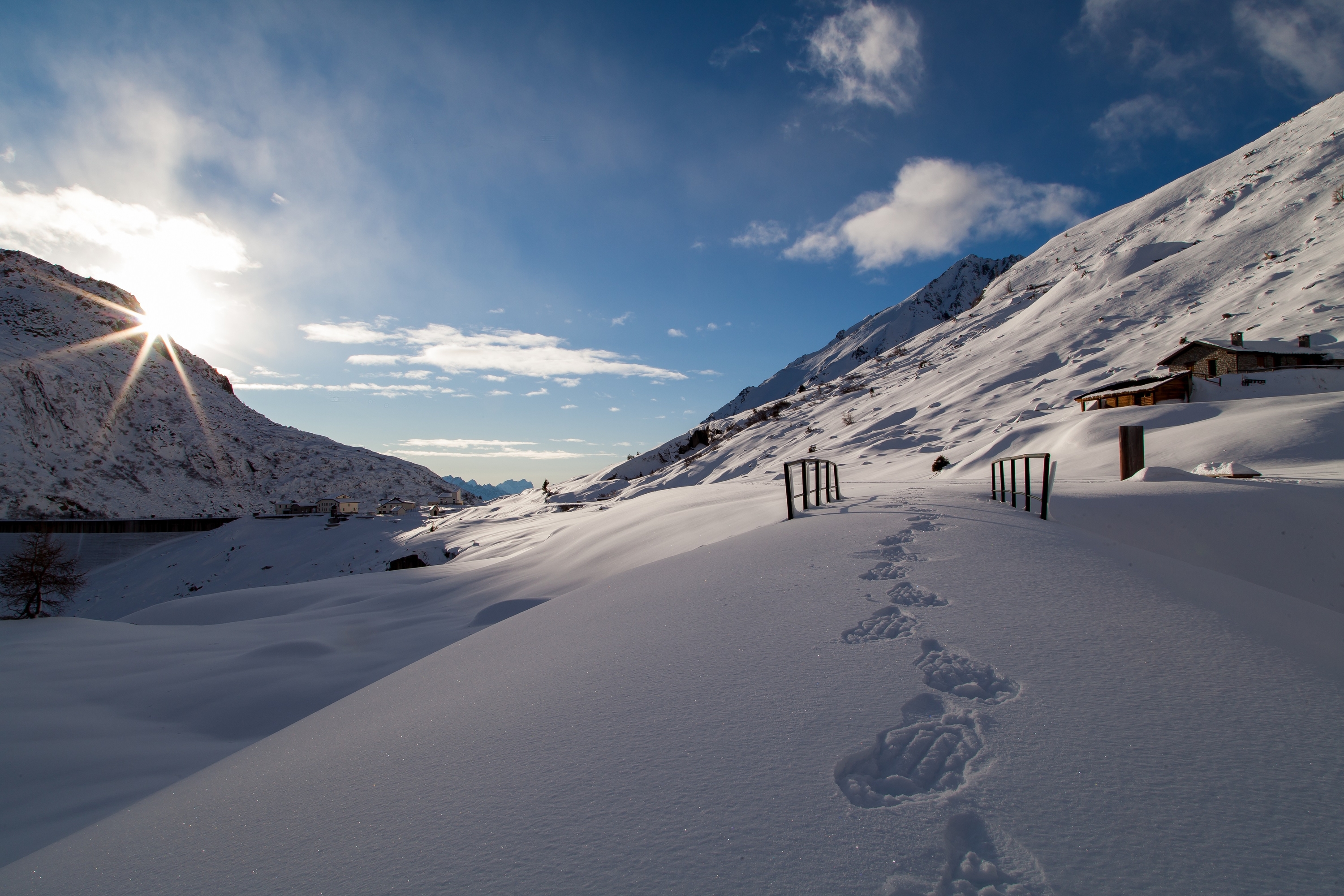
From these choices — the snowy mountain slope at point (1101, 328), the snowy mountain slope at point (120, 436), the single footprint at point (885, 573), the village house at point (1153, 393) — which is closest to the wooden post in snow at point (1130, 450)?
the snowy mountain slope at point (1101, 328)

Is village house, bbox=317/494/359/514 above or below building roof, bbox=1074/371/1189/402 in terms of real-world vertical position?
below

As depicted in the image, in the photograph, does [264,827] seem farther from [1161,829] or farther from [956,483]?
[956,483]

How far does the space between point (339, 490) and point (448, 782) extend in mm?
69620

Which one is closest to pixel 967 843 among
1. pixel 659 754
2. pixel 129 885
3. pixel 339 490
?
pixel 659 754

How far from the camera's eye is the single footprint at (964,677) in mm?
2756

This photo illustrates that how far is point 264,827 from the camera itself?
2.34 m

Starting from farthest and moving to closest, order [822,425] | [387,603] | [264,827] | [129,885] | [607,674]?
[822,425]
[387,603]
[607,674]
[264,827]
[129,885]

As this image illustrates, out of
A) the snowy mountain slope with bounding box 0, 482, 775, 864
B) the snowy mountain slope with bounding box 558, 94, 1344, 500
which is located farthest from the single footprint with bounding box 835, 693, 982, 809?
the snowy mountain slope with bounding box 558, 94, 1344, 500

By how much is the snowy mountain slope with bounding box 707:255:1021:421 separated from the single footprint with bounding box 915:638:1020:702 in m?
104

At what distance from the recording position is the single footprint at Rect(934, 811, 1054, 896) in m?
1.61

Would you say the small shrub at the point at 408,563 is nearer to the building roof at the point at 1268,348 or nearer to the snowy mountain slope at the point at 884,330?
the building roof at the point at 1268,348

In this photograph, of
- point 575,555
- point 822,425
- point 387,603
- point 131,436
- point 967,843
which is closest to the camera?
point 967,843

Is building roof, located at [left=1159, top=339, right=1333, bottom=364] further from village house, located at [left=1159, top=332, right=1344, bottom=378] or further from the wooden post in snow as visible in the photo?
the wooden post in snow

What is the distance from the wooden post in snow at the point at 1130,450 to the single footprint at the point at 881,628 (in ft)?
38.9
